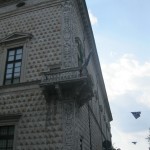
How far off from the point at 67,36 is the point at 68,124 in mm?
4758

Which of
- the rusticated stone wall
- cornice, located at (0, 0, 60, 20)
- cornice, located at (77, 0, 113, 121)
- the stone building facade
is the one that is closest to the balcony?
the stone building facade

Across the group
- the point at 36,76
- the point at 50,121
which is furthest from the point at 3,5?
the point at 50,121

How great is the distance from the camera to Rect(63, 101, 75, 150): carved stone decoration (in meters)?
10.9

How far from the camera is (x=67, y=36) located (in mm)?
13688

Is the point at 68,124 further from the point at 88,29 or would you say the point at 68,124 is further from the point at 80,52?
the point at 88,29

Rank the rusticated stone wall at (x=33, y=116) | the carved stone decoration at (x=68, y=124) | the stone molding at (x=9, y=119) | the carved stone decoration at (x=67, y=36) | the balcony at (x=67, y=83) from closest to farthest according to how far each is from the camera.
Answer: the carved stone decoration at (x=68, y=124)
the balcony at (x=67, y=83)
the rusticated stone wall at (x=33, y=116)
the stone molding at (x=9, y=119)
the carved stone decoration at (x=67, y=36)

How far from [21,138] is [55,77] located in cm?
313

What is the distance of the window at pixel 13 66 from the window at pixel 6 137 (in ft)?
8.12


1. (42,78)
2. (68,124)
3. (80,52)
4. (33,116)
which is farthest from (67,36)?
(68,124)

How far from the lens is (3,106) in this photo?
1289 centimetres

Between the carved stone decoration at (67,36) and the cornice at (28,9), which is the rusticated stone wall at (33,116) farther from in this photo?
the cornice at (28,9)

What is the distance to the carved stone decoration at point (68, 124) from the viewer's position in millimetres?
10922

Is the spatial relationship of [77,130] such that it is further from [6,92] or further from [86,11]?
[86,11]

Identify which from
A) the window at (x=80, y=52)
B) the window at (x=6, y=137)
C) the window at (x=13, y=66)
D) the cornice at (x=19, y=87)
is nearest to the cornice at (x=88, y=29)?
the window at (x=80, y=52)
